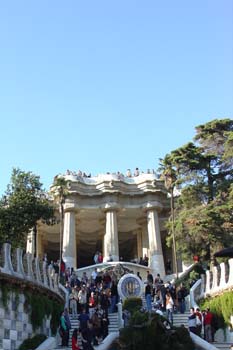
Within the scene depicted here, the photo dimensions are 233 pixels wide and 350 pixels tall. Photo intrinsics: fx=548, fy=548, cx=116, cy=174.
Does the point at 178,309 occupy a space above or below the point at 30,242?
below

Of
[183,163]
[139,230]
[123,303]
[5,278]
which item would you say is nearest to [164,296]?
[123,303]

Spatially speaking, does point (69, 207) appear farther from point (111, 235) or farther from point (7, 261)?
point (7, 261)

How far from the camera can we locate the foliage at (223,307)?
23.4 metres

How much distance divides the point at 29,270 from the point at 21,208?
56.2 ft

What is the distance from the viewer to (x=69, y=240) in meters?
51.8

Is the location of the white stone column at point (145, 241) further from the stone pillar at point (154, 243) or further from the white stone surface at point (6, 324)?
the white stone surface at point (6, 324)

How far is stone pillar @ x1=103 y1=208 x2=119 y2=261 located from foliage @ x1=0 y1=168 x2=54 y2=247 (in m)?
11.3

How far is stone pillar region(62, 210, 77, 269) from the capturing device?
50.6m

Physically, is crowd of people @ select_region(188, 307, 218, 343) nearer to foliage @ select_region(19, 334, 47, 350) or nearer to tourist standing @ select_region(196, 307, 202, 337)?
tourist standing @ select_region(196, 307, 202, 337)

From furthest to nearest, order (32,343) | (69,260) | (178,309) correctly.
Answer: (69,260)
(178,309)
(32,343)

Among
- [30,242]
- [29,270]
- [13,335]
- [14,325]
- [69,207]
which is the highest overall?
[69,207]

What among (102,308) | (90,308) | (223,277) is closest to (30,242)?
(102,308)

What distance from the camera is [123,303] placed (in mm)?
26312

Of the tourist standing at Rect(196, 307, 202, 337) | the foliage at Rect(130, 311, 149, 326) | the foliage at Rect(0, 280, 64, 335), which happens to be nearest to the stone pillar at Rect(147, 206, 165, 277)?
the tourist standing at Rect(196, 307, 202, 337)
